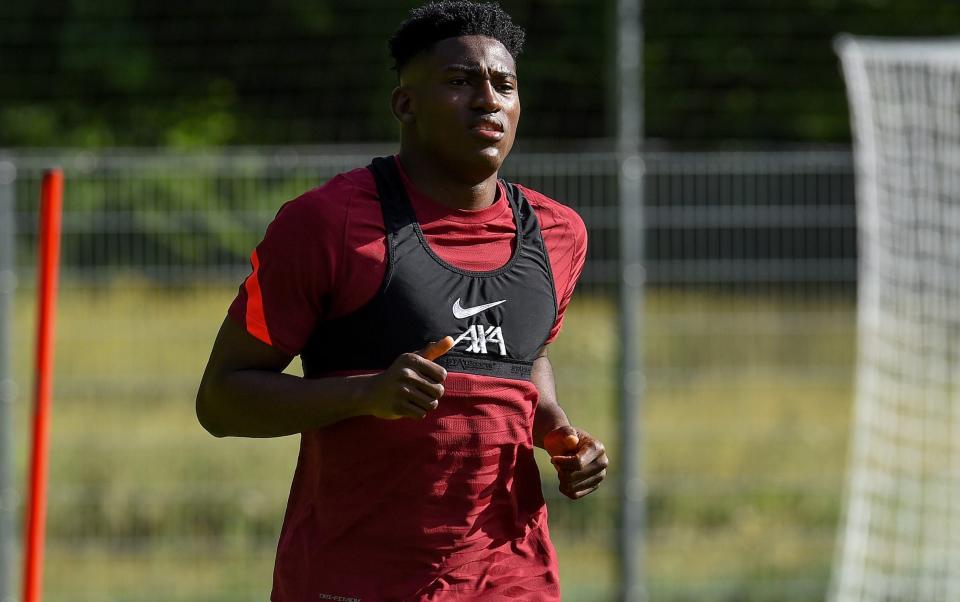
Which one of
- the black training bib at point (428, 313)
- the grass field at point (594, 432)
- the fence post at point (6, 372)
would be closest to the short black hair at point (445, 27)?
the black training bib at point (428, 313)

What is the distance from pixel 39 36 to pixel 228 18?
Answer: 155 cm

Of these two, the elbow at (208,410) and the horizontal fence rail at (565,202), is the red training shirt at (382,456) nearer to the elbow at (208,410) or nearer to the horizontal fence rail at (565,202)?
the elbow at (208,410)

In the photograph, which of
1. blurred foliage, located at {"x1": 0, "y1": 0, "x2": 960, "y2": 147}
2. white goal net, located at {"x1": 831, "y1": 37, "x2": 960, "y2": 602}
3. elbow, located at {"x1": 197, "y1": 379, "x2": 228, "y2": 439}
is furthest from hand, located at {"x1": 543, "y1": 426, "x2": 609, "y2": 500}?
blurred foliage, located at {"x1": 0, "y1": 0, "x2": 960, "y2": 147}

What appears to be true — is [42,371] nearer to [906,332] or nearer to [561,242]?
[561,242]

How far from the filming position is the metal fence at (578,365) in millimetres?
6312

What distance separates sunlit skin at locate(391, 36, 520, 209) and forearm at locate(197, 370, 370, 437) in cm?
45

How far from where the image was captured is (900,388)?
6.54m

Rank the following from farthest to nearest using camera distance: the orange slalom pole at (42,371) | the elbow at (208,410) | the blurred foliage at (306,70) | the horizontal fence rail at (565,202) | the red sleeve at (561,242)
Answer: the blurred foliage at (306,70)
the horizontal fence rail at (565,202)
the orange slalom pole at (42,371)
the red sleeve at (561,242)
the elbow at (208,410)

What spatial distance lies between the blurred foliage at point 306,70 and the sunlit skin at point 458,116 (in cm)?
471

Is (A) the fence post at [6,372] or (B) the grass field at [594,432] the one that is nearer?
(A) the fence post at [6,372]

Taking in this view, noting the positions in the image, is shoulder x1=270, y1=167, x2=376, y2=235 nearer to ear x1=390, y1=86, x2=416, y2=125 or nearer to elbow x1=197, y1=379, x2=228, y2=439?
ear x1=390, y1=86, x2=416, y2=125

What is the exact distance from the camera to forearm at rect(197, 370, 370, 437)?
2.62m

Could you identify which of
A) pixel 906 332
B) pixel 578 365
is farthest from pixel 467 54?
pixel 906 332

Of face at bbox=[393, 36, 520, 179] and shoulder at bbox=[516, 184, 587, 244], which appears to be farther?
shoulder at bbox=[516, 184, 587, 244]
